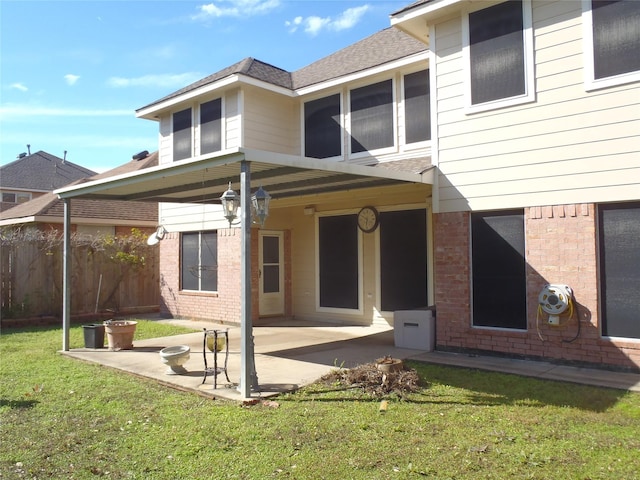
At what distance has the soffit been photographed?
6316 millimetres

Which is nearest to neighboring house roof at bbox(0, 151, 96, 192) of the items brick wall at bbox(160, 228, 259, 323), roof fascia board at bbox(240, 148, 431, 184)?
brick wall at bbox(160, 228, 259, 323)

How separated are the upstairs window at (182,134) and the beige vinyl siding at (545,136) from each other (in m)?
6.99

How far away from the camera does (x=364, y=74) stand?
10523mm

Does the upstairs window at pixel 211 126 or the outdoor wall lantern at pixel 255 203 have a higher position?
the upstairs window at pixel 211 126

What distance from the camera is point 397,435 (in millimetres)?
4633

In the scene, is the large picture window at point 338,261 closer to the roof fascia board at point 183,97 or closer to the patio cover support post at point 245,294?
the roof fascia board at point 183,97

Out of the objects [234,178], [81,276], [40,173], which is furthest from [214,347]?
[40,173]

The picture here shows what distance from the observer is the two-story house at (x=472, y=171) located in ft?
22.1

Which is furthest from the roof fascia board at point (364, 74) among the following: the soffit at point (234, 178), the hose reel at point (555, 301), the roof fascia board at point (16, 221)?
the roof fascia board at point (16, 221)

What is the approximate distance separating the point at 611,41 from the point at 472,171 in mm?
2453

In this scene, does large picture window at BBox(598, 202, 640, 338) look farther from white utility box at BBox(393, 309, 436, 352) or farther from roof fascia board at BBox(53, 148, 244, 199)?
roof fascia board at BBox(53, 148, 244, 199)

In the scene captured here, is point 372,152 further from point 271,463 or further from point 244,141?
point 271,463

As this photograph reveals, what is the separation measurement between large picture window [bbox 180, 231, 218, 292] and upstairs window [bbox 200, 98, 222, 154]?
2136mm

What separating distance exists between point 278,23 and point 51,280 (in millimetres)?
8543
